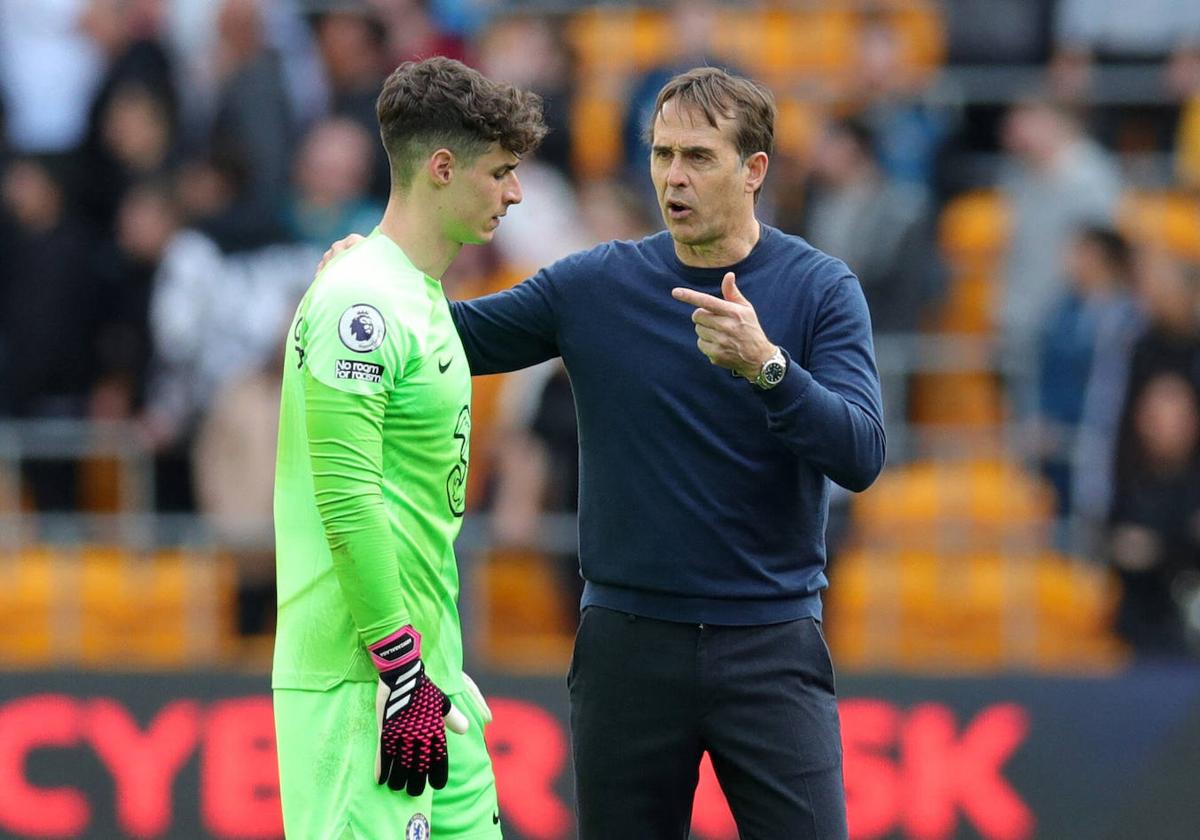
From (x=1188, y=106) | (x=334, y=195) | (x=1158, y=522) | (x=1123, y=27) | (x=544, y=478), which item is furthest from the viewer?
(x=1123, y=27)

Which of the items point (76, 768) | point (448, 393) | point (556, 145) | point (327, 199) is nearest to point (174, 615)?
point (76, 768)

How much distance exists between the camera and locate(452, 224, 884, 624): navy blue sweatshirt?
4.46 m

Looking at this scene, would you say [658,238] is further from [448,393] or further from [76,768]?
[76,768]

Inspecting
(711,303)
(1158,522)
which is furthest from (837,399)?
(1158,522)

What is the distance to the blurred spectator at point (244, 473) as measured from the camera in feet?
28.7

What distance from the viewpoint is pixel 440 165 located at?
4180 mm

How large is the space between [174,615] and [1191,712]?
451 centimetres

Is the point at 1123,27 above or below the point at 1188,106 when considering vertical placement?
above

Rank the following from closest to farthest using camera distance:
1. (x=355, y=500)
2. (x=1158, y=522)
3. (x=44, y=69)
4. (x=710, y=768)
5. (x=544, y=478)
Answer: (x=355, y=500)
(x=710, y=768)
(x=1158, y=522)
(x=544, y=478)
(x=44, y=69)

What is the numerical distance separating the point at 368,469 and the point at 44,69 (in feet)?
25.0

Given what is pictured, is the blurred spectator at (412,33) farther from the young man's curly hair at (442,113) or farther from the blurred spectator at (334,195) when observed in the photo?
the young man's curly hair at (442,113)

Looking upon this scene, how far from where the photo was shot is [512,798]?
797cm

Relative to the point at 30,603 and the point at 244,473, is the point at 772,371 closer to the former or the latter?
the point at 244,473

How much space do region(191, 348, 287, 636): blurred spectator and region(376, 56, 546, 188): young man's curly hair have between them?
15.4 ft
